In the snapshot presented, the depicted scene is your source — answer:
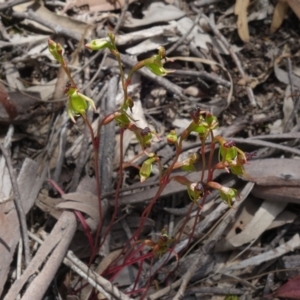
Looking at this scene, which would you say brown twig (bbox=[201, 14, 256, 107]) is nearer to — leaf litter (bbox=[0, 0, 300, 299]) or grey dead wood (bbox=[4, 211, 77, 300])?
leaf litter (bbox=[0, 0, 300, 299])

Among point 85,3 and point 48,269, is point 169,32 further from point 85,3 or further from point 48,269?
point 48,269

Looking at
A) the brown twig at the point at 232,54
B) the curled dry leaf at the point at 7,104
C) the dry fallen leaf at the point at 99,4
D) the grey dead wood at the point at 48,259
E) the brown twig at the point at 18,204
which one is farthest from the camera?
the dry fallen leaf at the point at 99,4

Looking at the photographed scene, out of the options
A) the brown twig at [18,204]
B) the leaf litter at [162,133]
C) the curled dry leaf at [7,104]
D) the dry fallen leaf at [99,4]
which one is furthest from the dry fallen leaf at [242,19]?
the brown twig at [18,204]

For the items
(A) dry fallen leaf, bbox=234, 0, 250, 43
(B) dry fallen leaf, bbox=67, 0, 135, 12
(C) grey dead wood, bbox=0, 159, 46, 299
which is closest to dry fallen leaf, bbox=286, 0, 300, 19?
(A) dry fallen leaf, bbox=234, 0, 250, 43

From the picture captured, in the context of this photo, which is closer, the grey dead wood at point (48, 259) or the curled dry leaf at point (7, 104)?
the grey dead wood at point (48, 259)

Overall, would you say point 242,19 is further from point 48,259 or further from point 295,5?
point 48,259

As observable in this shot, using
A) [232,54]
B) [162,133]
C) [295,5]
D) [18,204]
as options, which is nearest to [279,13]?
[295,5]

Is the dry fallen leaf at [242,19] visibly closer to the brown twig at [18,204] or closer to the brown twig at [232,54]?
the brown twig at [232,54]

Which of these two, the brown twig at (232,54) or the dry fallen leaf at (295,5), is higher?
the dry fallen leaf at (295,5)
